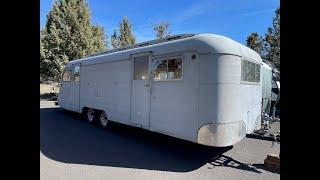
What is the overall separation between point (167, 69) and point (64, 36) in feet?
69.4

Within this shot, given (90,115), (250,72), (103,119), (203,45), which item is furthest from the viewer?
(90,115)

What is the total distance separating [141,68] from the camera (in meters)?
7.57

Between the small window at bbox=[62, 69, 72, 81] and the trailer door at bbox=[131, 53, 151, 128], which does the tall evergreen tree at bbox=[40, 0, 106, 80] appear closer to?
the small window at bbox=[62, 69, 72, 81]

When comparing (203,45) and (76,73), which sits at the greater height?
(203,45)

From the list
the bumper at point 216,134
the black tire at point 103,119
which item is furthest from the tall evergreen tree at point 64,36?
the bumper at point 216,134

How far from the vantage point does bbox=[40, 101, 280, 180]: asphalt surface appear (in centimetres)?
542

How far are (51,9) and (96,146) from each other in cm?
2234

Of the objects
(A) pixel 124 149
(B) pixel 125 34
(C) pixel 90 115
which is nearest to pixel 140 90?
(A) pixel 124 149

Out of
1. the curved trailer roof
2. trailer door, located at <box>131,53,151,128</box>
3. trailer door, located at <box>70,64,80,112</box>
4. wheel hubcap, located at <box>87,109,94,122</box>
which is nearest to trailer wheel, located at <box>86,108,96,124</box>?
wheel hubcap, located at <box>87,109,94,122</box>

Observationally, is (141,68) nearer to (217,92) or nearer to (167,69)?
(167,69)

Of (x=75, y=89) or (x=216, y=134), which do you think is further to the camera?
(x=75, y=89)
